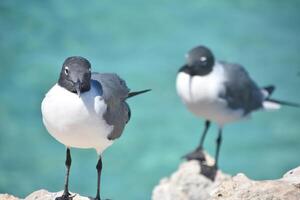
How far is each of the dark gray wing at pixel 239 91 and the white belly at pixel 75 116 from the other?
266cm

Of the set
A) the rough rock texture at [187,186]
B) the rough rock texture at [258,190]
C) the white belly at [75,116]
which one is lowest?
the rough rock texture at [187,186]

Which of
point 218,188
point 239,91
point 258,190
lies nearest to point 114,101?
point 218,188

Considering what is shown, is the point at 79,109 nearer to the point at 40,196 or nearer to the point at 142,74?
the point at 40,196

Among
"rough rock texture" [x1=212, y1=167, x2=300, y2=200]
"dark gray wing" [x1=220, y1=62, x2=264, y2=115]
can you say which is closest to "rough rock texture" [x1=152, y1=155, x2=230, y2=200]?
"dark gray wing" [x1=220, y1=62, x2=264, y2=115]

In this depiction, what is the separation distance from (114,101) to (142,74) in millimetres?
6231

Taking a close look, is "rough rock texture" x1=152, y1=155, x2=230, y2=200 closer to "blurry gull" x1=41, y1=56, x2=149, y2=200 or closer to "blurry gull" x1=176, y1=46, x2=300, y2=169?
"blurry gull" x1=176, y1=46, x2=300, y2=169

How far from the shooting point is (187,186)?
6.96m

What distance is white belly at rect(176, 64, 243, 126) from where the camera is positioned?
23.9ft

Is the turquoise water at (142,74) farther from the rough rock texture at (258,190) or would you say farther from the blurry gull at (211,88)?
the rough rock texture at (258,190)

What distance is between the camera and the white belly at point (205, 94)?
7281 mm

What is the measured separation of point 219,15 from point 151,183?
4.53 m

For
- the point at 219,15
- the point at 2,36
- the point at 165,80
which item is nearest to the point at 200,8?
the point at 219,15

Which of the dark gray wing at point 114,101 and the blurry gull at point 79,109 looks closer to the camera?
the blurry gull at point 79,109

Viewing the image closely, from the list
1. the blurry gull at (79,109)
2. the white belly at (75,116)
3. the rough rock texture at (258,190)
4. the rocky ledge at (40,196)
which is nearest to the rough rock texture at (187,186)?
the rocky ledge at (40,196)
